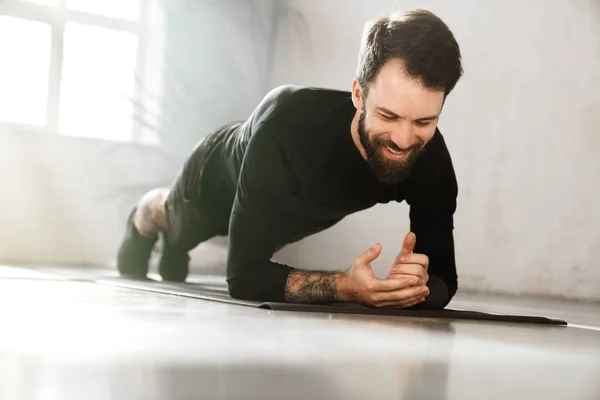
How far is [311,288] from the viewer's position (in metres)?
1.79

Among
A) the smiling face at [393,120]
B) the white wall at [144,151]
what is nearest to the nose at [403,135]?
the smiling face at [393,120]

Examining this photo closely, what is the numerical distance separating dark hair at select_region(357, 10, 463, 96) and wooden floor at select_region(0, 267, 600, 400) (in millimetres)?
614

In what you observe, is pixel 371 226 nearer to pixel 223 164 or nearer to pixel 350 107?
pixel 223 164

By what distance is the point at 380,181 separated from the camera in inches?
77.7

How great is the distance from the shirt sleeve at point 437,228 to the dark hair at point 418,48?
0.77 feet

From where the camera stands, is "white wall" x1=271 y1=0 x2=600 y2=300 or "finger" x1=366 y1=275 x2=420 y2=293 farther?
"white wall" x1=271 y1=0 x2=600 y2=300

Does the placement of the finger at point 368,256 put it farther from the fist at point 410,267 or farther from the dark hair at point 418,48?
the dark hair at point 418,48

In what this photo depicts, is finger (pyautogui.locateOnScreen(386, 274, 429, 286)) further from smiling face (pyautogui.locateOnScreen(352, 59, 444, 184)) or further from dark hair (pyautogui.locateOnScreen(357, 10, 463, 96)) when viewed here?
dark hair (pyautogui.locateOnScreen(357, 10, 463, 96))

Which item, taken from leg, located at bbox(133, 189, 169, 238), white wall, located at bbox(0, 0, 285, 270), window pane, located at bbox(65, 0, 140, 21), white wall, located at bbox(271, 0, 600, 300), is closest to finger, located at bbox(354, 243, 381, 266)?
leg, located at bbox(133, 189, 169, 238)

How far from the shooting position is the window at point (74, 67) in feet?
14.1

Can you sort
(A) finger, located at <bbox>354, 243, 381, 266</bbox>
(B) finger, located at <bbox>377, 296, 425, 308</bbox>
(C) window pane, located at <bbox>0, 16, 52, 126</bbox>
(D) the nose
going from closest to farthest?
(A) finger, located at <bbox>354, 243, 381, 266</bbox> → (B) finger, located at <bbox>377, 296, 425, 308</bbox> → (D) the nose → (C) window pane, located at <bbox>0, 16, 52, 126</bbox>

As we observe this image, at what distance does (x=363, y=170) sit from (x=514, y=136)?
184 cm

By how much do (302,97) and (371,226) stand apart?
1838 mm

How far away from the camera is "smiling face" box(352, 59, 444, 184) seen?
1.85 metres
